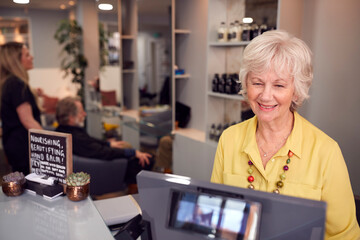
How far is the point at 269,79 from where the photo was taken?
4.36 ft

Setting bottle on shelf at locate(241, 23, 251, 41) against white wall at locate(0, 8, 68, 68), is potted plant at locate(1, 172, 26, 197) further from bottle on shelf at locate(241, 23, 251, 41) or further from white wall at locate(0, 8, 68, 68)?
white wall at locate(0, 8, 68, 68)

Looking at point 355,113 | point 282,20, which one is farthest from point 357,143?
point 282,20

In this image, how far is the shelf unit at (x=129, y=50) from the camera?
493 centimetres

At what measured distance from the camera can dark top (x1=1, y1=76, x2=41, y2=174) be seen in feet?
9.98

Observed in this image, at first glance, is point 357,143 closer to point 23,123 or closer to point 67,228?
point 67,228

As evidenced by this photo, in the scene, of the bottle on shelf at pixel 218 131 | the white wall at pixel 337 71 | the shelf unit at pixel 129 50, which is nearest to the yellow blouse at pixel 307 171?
the white wall at pixel 337 71

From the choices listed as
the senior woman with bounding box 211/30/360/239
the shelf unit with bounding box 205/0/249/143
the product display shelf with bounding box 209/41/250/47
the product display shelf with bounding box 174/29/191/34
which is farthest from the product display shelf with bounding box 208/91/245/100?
the senior woman with bounding box 211/30/360/239

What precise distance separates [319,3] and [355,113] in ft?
2.90

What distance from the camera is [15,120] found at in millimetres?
3119

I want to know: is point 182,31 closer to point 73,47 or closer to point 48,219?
point 48,219

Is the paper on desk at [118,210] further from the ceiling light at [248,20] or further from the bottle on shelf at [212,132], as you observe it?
the ceiling light at [248,20]

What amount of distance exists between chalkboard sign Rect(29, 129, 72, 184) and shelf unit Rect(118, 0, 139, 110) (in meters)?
3.26

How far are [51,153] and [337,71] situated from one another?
208 cm

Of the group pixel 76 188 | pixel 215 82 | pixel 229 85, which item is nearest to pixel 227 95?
pixel 229 85
